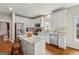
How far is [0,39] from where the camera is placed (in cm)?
144

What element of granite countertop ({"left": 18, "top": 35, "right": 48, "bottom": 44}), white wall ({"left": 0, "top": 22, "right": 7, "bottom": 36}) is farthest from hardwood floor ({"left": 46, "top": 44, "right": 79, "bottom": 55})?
white wall ({"left": 0, "top": 22, "right": 7, "bottom": 36})

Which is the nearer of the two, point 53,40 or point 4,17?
point 4,17

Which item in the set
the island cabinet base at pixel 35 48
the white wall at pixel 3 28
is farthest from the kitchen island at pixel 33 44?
the white wall at pixel 3 28

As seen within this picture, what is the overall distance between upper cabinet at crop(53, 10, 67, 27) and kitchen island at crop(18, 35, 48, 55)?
0.36m

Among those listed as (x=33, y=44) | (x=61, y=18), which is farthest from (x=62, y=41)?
(x=33, y=44)

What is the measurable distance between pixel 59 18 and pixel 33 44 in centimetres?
68

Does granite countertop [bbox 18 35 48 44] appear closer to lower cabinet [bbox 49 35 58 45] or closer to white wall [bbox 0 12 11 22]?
lower cabinet [bbox 49 35 58 45]

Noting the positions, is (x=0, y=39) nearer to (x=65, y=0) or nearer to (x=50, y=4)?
(x=50, y=4)

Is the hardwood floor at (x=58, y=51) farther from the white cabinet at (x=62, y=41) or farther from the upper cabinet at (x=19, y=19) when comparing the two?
the upper cabinet at (x=19, y=19)

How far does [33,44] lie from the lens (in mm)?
1447

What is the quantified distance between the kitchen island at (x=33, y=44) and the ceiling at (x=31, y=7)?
434mm

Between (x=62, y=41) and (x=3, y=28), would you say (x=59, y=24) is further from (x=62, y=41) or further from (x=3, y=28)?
(x=3, y=28)

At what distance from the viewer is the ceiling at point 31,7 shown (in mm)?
1423

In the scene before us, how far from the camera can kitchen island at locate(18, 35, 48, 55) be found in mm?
1440
